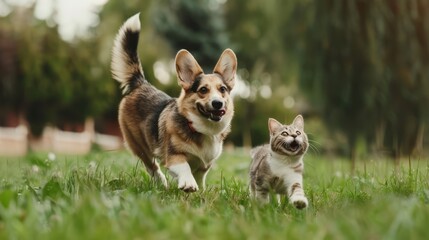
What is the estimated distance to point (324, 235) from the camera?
2.54 meters

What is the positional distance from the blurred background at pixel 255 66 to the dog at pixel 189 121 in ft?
2.90

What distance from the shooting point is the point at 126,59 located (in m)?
5.93

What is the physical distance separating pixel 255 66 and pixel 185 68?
26017 mm

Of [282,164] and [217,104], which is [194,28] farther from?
[282,164]

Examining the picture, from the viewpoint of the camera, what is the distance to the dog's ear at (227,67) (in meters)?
4.96

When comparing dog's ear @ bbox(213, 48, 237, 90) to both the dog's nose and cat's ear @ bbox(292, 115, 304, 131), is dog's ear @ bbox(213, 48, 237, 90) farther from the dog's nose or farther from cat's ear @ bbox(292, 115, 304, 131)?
cat's ear @ bbox(292, 115, 304, 131)

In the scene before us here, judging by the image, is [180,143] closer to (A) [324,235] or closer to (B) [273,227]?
(B) [273,227]

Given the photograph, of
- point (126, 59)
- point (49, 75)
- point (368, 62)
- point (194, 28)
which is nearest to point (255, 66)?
point (194, 28)

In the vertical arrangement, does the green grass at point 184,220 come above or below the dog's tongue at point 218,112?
below

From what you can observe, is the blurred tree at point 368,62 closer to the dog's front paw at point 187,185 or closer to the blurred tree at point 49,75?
the dog's front paw at point 187,185

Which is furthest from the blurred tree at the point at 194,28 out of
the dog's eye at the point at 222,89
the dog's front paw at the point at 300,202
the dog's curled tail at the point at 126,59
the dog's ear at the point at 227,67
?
the dog's front paw at the point at 300,202

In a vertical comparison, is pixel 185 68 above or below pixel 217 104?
above

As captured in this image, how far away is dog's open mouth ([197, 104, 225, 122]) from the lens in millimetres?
4590

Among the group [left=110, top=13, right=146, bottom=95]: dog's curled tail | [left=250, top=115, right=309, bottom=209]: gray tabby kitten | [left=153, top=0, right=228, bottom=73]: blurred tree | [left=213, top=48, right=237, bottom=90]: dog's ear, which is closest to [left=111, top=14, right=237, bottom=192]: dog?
[left=213, top=48, right=237, bottom=90]: dog's ear
